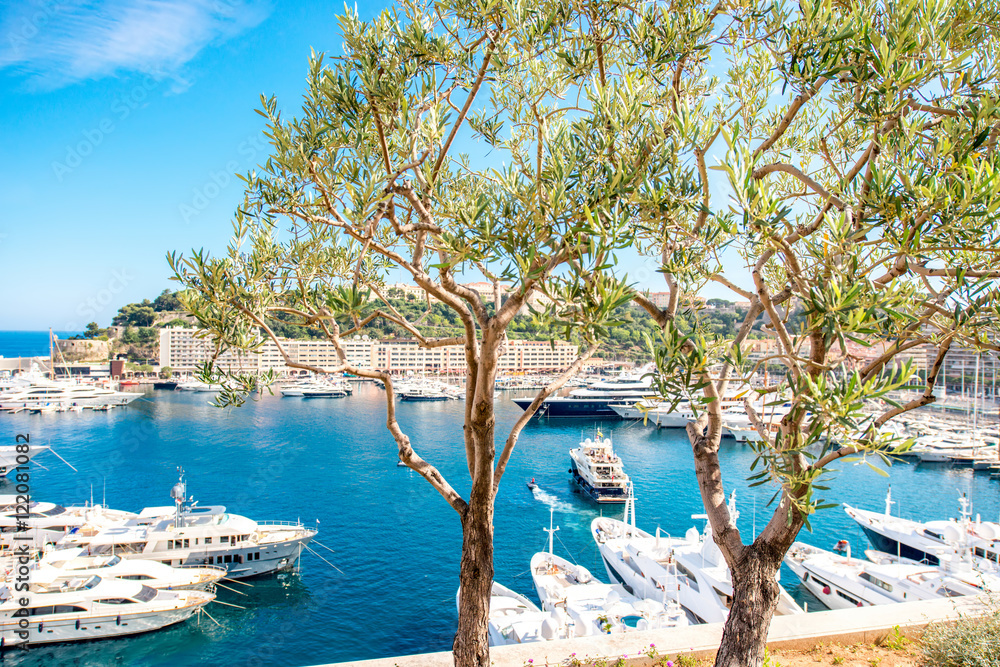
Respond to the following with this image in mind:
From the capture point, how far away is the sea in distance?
44.8ft

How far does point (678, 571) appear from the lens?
1442cm

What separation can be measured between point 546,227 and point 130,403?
57672 mm

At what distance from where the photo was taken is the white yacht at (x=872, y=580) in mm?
12406

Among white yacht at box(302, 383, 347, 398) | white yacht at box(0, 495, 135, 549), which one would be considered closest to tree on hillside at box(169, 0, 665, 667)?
white yacht at box(0, 495, 135, 549)

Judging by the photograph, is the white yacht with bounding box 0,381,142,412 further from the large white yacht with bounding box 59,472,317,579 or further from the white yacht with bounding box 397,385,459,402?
the large white yacht with bounding box 59,472,317,579

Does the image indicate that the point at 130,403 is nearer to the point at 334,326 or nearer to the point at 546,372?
the point at 546,372

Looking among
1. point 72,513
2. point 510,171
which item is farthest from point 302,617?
point 510,171

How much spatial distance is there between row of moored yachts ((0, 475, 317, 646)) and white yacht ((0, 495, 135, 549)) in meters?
0.03

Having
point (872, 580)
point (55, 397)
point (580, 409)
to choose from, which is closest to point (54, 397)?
point (55, 397)

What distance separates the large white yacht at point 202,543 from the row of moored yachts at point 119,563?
3 cm

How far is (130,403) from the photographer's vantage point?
49.3 meters

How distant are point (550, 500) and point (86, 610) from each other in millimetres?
15984

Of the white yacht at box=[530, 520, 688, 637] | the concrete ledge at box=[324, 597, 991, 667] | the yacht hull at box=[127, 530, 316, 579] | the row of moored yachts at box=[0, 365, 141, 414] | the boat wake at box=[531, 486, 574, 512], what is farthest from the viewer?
the row of moored yachts at box=[0, 365, 141, 414]

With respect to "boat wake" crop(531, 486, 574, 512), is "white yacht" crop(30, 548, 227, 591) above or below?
above
